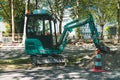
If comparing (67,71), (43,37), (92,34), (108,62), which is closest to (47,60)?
(43,37)

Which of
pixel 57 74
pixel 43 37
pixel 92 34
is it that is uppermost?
pixel 92 34

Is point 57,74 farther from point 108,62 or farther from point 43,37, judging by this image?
point 43,37

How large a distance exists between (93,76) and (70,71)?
1.75 m

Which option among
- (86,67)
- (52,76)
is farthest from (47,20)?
(52,76)

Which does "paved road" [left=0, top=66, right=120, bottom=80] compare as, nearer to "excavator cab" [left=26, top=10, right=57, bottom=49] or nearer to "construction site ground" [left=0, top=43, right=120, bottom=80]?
"construction site ground" [left=0, top=43, right=120, bottom=80]

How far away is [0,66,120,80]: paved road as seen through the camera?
1376cm

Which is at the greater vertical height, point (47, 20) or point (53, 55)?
point (47, 20)

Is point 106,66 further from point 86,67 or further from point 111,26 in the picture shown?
point 111,26

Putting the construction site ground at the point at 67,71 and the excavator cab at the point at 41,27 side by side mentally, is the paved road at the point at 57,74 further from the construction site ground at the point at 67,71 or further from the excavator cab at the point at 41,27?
the excavator cab at the point at 41,27

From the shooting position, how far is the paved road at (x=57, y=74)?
13761mm

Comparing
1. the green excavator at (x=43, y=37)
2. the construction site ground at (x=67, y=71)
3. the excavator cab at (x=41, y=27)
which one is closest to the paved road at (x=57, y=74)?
the construction site ground at (x=67, y=71)

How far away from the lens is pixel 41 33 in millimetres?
18297

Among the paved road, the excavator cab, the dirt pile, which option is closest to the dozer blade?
the excavator cab

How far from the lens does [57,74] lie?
14805 millimetres
